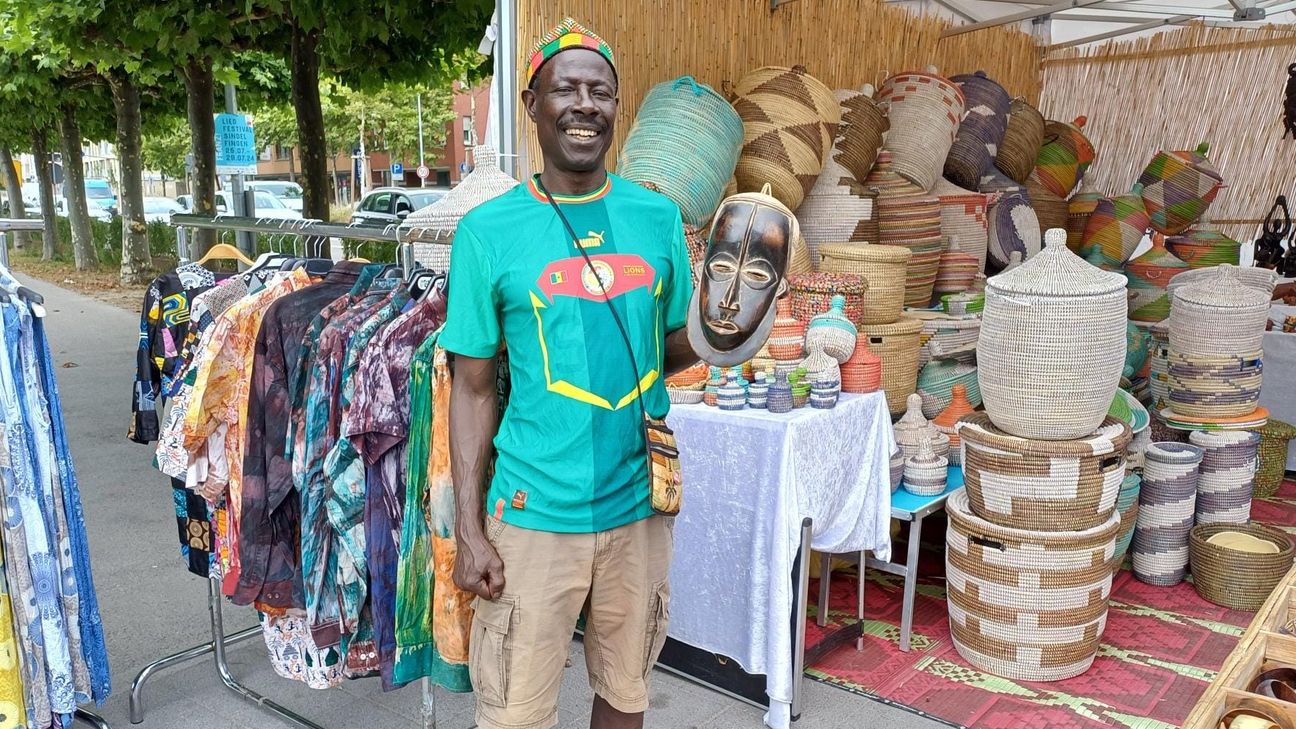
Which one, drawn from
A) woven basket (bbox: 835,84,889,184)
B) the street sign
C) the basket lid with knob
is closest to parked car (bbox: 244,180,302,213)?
the street sign

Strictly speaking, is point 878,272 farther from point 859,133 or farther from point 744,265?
point 744,265

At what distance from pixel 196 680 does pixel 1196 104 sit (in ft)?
23.8

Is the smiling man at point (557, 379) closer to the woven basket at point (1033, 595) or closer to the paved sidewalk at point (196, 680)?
the paved sidewalk at point (196, 680)

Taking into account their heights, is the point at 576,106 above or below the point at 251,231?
above

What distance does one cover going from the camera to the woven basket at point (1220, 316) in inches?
155

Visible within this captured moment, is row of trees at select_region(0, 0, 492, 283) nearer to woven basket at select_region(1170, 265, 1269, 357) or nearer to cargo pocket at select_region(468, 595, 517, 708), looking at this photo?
cargo pocket at select_region(468, 595, 517, 708)

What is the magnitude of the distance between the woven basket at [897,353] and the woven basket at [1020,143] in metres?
2.41

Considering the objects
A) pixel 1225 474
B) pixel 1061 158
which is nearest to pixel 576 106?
pixel 1225 474

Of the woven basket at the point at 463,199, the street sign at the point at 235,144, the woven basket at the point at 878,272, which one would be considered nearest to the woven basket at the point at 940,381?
the woven basket at the point at 878,272

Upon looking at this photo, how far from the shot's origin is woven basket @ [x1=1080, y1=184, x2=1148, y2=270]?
5617 mm

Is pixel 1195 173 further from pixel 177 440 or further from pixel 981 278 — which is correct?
pixel 177 440

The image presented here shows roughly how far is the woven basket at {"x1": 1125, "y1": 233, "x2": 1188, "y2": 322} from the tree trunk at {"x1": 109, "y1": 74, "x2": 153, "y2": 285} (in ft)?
32.1

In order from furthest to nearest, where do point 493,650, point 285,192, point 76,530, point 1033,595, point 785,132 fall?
point 285,192
point 785,132
point 1033,595
point 76,530
point 493,650

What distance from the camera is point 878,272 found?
12.1 ft
